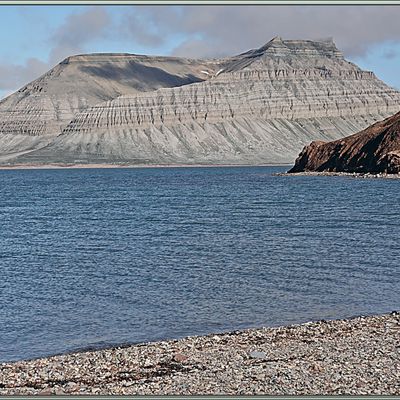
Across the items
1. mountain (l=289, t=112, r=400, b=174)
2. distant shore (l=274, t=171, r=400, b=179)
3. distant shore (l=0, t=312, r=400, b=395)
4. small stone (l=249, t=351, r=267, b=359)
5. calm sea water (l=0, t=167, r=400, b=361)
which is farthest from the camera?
mountain (l=289, t=112, r=400, b=174)

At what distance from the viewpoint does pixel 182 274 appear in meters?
29.5

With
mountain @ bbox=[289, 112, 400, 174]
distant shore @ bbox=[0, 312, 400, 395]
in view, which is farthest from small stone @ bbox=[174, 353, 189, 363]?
mountain @ bbox=[289, 112, 400, 174]

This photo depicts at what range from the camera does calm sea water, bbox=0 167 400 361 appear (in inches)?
838

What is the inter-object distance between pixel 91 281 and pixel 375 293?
10212 mm

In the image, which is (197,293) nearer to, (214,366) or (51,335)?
(51,335)

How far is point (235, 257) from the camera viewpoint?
3456 cm

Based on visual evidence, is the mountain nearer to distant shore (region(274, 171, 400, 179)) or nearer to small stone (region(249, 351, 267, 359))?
distant shore (region(274, 171, 400, 179))

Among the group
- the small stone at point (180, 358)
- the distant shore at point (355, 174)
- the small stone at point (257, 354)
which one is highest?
the distant shore at point (355, 174)

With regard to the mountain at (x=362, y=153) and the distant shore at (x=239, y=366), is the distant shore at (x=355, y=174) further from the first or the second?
the distant shore at (x=239, y=366)

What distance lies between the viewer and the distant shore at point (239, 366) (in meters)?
13.9

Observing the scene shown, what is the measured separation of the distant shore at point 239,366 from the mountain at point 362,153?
339ft

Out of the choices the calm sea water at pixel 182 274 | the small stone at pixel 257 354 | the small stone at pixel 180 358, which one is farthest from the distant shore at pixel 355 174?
the small stone at pixel 180 358

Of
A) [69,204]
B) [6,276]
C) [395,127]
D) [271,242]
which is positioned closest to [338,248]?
[271,242]

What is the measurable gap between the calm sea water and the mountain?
65.7 m
